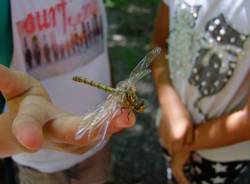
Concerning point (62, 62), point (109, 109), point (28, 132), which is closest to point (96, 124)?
point (109, 109)

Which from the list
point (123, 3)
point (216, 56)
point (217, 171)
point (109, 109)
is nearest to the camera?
point (109, 109)

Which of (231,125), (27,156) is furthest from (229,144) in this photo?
(27,156)

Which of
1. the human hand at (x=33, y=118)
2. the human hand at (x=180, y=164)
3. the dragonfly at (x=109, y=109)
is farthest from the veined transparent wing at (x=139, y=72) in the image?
the human hand at (x=180, y=164)

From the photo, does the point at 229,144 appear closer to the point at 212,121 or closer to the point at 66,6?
the point at 212,121

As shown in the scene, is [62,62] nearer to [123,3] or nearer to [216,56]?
[216,56]

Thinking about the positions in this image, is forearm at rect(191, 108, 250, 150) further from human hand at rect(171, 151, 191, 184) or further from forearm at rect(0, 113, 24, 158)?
forearm at rect(0, 113, 24, 158)

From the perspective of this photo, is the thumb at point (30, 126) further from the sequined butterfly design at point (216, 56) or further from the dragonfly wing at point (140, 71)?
the sequined butterfly design at point (216, 56)
